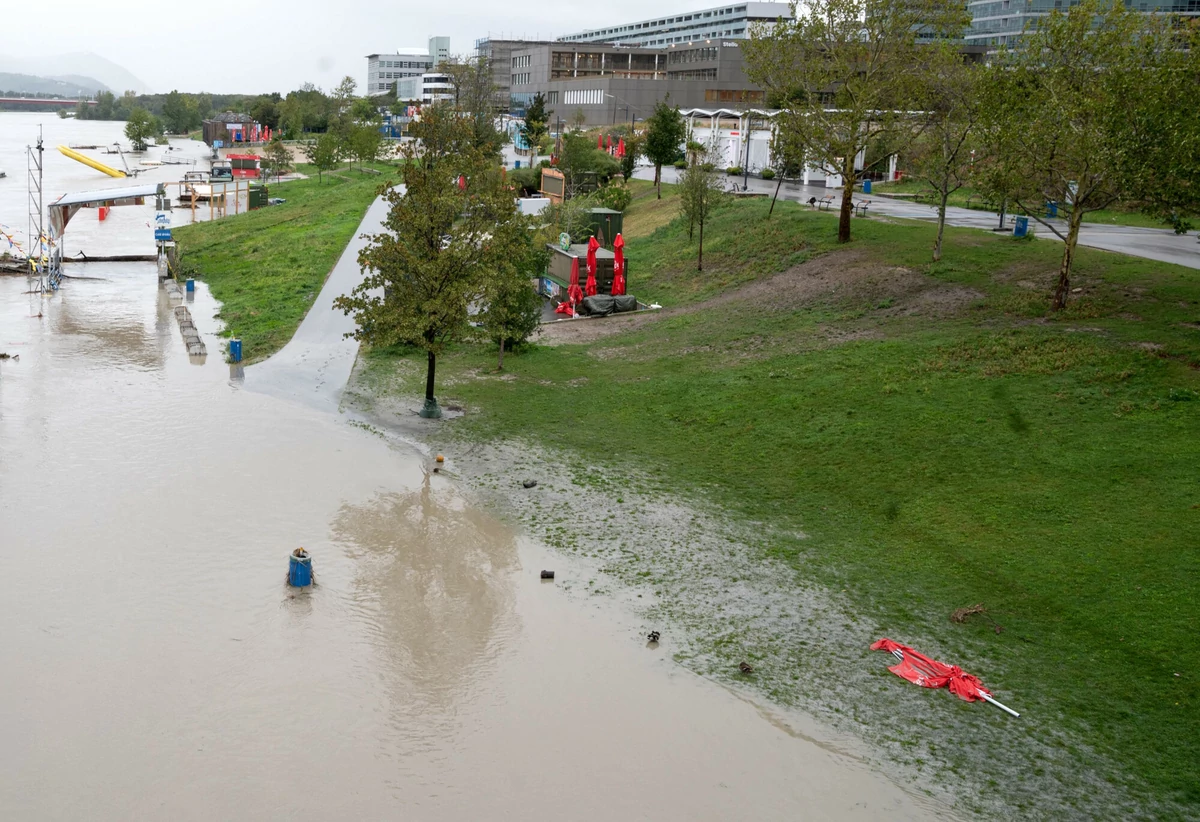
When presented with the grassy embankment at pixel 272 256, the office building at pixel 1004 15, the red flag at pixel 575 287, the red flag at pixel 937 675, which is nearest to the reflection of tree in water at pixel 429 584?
the red flag at pixel 937 675

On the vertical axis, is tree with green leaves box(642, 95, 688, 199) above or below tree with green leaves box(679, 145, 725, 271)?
above

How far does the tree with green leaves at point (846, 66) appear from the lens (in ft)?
115

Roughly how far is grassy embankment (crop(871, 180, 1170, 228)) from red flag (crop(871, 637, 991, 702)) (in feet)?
70.1

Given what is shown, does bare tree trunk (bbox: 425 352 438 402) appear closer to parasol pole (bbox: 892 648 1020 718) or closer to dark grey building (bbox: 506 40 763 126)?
parasol pole (bbox: 892 648 1020 718)

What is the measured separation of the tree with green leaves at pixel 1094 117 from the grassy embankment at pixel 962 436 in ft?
10.5

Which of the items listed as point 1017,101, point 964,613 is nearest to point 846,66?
point 1017,101

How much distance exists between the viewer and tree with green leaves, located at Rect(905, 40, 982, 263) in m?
32.0

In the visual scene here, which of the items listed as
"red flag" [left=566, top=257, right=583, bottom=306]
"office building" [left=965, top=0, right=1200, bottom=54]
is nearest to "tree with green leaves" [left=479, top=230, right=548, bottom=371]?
"red flag" [left=566, top=257, right=583, bottom=306]

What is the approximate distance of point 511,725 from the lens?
12.5 meters

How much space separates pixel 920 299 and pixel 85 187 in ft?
260

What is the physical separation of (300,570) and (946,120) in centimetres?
2597

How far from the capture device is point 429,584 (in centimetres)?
1608

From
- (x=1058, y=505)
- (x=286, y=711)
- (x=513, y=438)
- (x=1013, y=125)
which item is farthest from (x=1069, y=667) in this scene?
(x=1013, y=125)

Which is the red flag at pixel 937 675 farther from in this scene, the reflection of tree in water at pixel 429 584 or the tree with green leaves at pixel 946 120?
the tree with green leaves at pixel 946 120
